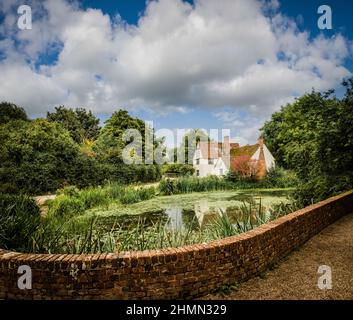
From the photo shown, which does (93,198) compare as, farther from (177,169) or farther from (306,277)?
(177,169)

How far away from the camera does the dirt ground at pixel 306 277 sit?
3932 mm

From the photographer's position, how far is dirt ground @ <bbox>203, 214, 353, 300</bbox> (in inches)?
155

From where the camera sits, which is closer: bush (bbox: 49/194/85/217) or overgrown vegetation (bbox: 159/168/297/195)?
bush (bbox: 49/194/85/217)

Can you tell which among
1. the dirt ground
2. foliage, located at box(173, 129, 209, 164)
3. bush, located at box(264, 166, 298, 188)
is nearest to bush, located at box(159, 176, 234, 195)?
bush, located at box(264, 166, 298, 188)

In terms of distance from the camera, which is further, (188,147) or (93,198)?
(188,147)

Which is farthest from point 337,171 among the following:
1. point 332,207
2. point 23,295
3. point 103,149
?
point 103,149

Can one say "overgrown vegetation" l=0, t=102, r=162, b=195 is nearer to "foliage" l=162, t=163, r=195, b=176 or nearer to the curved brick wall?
the curved brick wall

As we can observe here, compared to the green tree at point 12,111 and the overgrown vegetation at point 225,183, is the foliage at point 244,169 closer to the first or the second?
the overgrown vegetation at point 225,183

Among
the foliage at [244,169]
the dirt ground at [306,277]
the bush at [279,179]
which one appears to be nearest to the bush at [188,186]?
the foliage at [244,169]

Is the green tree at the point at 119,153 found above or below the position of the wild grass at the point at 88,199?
above

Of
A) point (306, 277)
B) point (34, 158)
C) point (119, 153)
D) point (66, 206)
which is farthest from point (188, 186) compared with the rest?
point (306, 277)

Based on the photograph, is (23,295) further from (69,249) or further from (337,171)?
(337,171)

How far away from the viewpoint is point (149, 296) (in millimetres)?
3531

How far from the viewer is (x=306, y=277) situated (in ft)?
14.8
